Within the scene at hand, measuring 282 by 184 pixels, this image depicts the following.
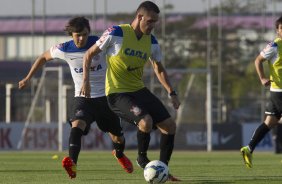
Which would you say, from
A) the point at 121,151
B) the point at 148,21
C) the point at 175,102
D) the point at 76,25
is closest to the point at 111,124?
the point at 121,151

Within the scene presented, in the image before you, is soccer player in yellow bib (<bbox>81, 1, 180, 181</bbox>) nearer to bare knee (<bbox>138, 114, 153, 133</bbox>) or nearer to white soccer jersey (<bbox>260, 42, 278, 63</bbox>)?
bare knee (<bbox>138, 114, 153, 133</bbox>)

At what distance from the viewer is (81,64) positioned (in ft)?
Result: 48.7

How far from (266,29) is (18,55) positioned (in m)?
16.3

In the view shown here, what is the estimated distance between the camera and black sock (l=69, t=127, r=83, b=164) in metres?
13.9

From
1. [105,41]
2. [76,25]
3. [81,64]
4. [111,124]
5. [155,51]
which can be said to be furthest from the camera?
[111,124]

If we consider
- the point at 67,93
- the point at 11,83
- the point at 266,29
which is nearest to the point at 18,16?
the point at 11,83

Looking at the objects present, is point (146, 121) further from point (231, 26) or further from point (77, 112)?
point (231, 26)

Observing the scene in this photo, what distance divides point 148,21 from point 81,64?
1.98 metres

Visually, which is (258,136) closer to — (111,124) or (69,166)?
(111,124)

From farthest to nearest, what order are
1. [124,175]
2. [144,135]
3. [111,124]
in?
[111,124] < [124,175] < [144,135]

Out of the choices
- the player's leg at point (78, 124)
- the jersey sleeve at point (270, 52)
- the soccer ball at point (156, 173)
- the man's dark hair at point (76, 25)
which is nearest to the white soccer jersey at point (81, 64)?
the player's leg at point (78, 124)

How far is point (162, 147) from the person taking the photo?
1340cm

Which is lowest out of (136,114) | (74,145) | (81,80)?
(74,145)

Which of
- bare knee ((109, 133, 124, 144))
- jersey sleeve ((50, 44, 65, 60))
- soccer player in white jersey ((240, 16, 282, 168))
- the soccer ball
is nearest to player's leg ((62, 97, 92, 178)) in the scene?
jersey sleeve ((50, 44, 65, 60))
